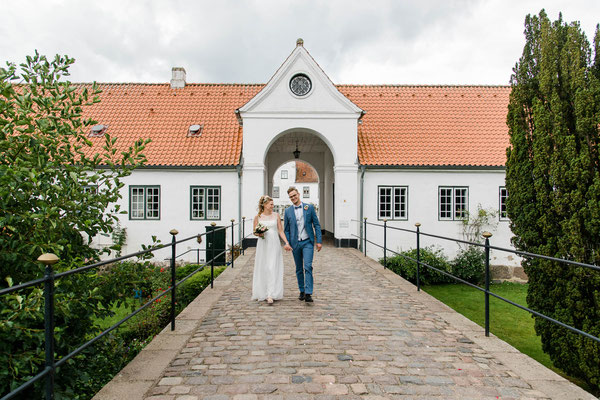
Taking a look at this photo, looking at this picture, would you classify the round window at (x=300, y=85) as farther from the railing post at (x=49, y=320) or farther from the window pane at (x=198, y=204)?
the railing post at (x=49, y=320)

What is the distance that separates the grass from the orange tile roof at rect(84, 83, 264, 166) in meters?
9.90

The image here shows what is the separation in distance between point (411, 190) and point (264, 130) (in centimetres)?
668

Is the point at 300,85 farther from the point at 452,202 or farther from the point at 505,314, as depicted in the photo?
the point at 505,314

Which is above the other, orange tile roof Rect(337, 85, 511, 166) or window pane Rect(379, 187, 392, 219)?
orange tile roof Rect(337, 85, 511, 166)

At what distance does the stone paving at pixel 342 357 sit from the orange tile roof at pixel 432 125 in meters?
11.1

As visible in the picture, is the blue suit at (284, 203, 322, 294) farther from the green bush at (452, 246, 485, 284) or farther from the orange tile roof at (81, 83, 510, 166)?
the green bush at (452, 246, 485, 284)

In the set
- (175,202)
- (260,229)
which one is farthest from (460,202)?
(260,229)

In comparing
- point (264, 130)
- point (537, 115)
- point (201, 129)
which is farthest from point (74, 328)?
point (201, 129)

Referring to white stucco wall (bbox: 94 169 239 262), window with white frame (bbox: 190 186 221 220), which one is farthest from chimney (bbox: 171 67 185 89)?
window with white frame (bbox: 190 186 221 220)

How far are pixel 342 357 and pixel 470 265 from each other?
13.6 metres

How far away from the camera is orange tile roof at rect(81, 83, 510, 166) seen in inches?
677

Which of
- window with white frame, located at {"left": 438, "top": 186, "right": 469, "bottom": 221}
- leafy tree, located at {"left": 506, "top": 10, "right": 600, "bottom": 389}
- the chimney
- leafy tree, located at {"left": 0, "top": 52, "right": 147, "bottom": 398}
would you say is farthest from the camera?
the chimney

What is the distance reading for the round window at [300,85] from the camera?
16.3 metres

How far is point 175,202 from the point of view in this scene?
16.9m
